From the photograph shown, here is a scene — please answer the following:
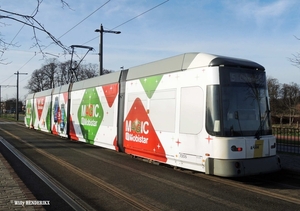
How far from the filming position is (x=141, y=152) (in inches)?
442

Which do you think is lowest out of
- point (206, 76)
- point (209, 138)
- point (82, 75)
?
point (209, 138)

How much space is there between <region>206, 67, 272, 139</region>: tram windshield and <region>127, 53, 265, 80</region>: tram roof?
19 centimetres

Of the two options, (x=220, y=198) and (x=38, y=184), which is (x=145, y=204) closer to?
(x=220, y=198)

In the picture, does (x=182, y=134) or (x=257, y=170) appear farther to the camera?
(x=182, y=134)

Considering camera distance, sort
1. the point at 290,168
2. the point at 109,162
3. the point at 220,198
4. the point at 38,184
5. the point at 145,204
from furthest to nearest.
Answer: the point at 109,162 → the point at 290,168 → the point at 38,184 → the point at 220,198 → the point at 145,204

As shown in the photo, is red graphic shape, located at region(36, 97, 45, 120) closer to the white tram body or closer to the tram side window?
the white tram body

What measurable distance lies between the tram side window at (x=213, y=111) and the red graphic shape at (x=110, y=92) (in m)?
5.48

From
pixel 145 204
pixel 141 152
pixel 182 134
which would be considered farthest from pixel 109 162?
pixel 145 204

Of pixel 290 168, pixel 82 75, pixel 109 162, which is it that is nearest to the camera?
pixel 290 168

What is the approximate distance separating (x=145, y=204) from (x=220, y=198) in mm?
1584

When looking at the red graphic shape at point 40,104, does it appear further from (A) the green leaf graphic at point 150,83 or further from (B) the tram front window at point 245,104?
(B) the tram front window at point 245,104

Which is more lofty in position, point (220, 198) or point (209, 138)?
point (209, 138)

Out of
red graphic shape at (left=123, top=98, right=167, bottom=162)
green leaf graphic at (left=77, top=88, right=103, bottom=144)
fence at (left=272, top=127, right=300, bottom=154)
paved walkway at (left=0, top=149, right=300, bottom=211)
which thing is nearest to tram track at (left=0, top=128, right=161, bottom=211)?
paved walkway at (left=0, top=149, right=300, bottom=211)

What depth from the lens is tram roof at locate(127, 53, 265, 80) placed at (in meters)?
8.66
